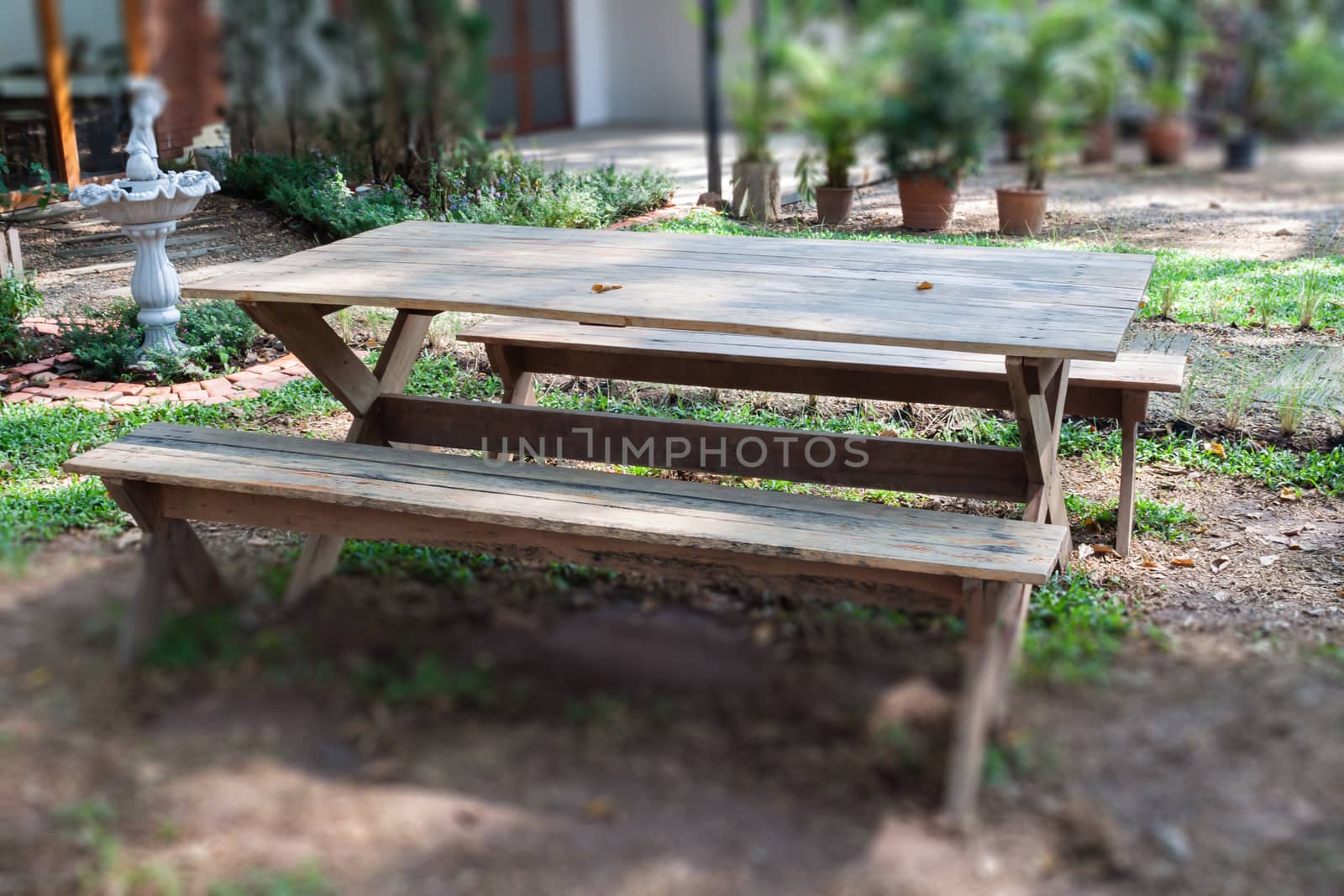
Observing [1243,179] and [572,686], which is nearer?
[572,686]

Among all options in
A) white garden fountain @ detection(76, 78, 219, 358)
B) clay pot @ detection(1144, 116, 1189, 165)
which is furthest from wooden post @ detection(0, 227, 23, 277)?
clay pot @ detection(1144, 116, 1189, 165)

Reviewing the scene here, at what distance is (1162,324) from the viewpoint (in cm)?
492

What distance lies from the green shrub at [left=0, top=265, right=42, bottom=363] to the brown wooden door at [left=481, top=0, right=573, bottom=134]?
6.62 ft

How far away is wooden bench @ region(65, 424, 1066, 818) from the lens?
6.72ft

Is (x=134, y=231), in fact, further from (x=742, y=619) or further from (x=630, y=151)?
(x=742, y=619)

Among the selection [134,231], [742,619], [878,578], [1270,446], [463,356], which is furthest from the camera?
[463,356]

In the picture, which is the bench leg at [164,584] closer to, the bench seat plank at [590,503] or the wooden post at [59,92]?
the bench seat plank at [590,503]

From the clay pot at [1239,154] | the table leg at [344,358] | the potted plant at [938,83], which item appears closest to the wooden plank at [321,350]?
the table leg at [344,358]

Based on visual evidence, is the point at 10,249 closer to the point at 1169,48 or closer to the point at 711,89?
the point at 711,89

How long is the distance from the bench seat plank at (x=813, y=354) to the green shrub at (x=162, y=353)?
1528mm

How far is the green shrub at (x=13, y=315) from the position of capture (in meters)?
4.69

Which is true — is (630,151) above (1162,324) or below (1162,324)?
above

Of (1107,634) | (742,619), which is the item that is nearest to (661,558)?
(742,619)

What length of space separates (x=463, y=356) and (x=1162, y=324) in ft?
9.21
